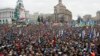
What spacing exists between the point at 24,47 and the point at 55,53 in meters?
3.68

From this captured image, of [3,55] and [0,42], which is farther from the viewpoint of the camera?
[0,42]

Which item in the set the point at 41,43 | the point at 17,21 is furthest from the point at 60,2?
the point at 41,43

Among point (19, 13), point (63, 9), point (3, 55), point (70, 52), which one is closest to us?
point (3, 55)

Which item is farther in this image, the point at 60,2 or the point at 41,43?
the point at 60,2

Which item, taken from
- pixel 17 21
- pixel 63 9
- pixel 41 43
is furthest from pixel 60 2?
pixel 41 43

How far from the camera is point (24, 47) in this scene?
1105 inches

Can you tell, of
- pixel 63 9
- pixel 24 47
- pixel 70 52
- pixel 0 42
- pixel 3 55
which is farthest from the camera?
pixel 63 9

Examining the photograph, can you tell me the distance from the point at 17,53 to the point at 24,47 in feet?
8.71

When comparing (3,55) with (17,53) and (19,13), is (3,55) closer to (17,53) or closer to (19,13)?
(17,53)

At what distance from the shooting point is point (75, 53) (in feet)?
81.6

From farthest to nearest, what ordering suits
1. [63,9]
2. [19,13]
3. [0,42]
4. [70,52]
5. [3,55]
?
[63,9] < [19,13] < [0,42] < [70,52] < [3,55]

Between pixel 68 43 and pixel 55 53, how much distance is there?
14.1 feet

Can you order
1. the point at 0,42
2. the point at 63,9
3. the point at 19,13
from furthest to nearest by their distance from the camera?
the point at 63,9
the point at 19,13
the point at 0,42

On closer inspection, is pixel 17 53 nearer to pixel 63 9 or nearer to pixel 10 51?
pixel 10 51
